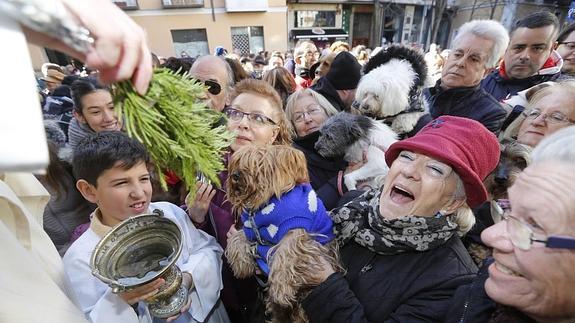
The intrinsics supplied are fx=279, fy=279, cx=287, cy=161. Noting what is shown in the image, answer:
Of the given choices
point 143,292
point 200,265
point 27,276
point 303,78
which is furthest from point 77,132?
point 303,78

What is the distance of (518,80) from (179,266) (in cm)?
382

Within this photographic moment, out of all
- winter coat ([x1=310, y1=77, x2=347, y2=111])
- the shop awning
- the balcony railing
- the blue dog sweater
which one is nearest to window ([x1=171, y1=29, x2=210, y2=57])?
the balcony railing

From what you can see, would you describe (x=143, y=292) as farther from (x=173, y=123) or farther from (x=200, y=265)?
(x=173, y=123)

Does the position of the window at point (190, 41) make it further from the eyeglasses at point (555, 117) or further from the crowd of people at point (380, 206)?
the eyeglasses at point (555, 117)

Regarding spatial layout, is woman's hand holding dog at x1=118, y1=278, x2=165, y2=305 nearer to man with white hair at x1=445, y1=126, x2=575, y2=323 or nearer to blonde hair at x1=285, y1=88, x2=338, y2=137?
man with white hair at x1=445, y1=126, x2=575, y2=323

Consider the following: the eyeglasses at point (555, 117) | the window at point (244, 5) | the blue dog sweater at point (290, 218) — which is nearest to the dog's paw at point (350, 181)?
the blue dog sweater at point (290, 218)

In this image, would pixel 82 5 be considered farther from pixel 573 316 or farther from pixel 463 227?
pixel 463 227

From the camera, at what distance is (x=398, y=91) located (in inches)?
99.5

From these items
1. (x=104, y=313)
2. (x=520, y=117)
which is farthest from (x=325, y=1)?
(x=104, y=313)

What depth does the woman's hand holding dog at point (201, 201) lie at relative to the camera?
2.01 m

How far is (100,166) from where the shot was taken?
1.61m

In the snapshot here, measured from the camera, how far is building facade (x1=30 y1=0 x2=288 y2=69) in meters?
18.6

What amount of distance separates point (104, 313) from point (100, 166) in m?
0.80

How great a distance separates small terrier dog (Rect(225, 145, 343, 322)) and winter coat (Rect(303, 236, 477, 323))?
0.21 meters
